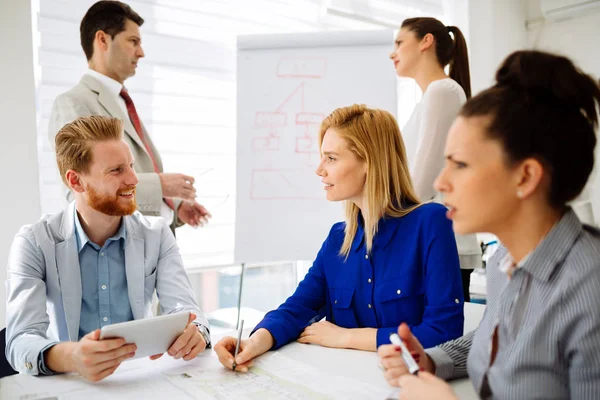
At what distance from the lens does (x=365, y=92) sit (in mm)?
2754

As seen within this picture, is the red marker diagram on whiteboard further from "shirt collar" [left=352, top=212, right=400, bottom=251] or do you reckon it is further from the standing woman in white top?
"shirt collar" [left=352, top=212, right=400, bottom=251]

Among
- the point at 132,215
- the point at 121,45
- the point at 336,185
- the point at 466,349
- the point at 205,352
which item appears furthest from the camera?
the point at 121,45

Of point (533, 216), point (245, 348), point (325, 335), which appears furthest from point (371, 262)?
point (533, 216)

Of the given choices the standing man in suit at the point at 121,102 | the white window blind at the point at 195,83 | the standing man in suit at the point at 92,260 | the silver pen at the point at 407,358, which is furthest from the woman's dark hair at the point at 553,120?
the white window blind at the point at 195,83

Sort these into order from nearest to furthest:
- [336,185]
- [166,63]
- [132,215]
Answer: [336,185] < [132,215] < [166,63]

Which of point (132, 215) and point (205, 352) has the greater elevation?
point (132, 215)

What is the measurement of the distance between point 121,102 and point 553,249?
82.2 inches

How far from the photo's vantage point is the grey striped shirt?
0.81 metres

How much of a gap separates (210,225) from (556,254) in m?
2.51

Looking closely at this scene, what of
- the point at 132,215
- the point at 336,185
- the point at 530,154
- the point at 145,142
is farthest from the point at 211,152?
the point at 530,154

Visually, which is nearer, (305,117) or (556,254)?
(556,254)

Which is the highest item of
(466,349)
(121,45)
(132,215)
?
(121,45)

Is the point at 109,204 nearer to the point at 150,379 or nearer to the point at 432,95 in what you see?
the point at 150,379

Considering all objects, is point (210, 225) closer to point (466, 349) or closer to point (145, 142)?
point (145, 142)
